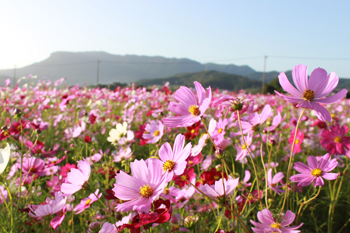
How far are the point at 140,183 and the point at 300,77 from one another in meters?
0.41

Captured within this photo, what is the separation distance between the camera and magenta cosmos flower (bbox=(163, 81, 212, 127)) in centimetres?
50

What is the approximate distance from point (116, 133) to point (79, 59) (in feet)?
552

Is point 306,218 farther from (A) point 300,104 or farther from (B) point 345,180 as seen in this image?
(A) point 300,104

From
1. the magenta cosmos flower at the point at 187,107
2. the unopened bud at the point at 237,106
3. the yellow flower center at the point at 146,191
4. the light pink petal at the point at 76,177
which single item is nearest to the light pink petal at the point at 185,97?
the magenta cosmos flower at the point at 187,107

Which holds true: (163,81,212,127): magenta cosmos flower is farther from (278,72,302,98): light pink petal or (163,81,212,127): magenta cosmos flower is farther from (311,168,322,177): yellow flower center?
(311,168,322,177): yellow flower center

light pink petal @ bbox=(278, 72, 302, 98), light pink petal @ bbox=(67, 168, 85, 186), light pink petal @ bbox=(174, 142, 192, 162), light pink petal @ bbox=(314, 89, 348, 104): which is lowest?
light pink petal @ bbox=(67, 168, 85, 186)

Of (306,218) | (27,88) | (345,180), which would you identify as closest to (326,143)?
(306,218)

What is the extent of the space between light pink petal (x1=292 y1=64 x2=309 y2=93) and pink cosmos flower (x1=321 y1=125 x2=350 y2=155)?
46cm

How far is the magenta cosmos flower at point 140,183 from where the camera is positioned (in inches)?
17.6

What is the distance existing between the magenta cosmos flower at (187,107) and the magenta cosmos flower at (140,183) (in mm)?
102

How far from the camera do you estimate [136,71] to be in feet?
515

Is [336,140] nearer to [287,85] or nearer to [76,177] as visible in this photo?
[287,85]

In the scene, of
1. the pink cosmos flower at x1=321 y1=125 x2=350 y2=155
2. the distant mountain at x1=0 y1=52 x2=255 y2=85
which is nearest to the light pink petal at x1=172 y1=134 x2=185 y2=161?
the pink cosmos flower at x1=321 y1=125 x2=350 y2=155

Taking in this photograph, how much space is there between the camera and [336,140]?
837mm
